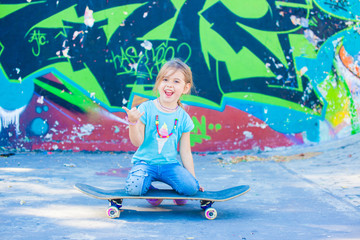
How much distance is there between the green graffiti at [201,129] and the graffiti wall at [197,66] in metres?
0.02

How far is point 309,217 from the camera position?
113 inches

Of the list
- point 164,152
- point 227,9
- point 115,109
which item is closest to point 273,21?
point 227,9

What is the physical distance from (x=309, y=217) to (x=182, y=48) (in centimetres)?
483

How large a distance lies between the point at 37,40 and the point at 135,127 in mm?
5106

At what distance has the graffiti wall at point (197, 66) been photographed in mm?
7191

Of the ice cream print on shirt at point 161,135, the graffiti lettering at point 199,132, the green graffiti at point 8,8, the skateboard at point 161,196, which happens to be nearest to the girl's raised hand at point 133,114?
the ice cream print on shirt at point 161,135

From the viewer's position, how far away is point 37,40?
7211mm

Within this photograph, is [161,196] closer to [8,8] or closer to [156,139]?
[156,139]

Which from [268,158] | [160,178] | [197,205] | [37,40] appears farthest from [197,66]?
[160,178]

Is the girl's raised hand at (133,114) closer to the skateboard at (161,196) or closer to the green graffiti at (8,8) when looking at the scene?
the skateboard at (161,196)

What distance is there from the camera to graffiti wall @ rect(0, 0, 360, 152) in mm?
7191

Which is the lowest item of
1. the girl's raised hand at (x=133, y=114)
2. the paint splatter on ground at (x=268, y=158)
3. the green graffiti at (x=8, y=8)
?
the girl's raised hand at (x=133, y=114)

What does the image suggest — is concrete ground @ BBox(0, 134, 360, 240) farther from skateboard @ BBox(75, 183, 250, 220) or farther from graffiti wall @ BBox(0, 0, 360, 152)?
graffiti wall @ BBox(0, 0, 360, 152)

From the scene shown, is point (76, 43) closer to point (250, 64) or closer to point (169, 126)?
point (250, 64)
